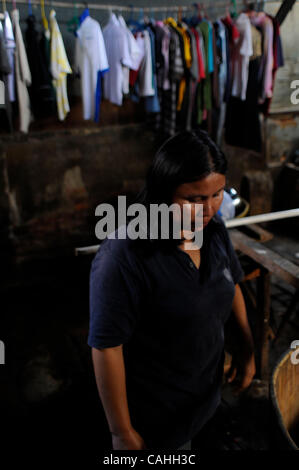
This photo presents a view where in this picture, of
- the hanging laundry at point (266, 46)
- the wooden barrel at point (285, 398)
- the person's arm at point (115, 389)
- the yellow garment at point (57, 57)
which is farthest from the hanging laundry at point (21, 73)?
the wooden barrel at point (285, 398)

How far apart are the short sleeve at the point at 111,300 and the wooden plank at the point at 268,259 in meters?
1.46

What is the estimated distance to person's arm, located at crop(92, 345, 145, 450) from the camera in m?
1.19

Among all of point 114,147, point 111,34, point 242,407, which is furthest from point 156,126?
point 242,407

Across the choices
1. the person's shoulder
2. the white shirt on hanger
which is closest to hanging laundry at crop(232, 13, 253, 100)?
the white shirt on hanger

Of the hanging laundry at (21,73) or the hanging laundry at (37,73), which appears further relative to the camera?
the hanging laundry at (37,73)

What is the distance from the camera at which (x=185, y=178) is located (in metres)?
1.12

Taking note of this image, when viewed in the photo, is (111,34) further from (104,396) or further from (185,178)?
(104,396)

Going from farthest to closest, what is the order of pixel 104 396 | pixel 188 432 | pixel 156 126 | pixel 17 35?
pixel 156 126, pixel 17 35, pixel 188 432, pixel 104 396

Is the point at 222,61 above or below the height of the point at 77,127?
above

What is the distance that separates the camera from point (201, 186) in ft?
3.74

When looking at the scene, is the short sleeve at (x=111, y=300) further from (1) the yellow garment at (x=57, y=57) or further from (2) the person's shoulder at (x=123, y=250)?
(1) the yellow garment at (x=57, y=57)

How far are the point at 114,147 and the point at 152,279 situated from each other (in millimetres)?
4042

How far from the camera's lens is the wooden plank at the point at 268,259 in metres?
2.36

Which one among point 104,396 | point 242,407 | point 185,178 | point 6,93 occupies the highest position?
point 6,93
